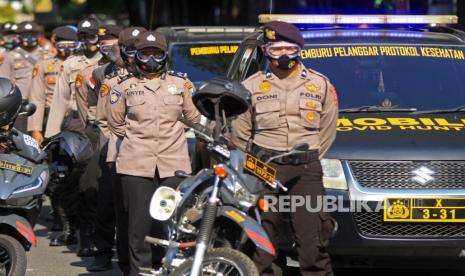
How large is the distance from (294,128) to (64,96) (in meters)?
4.19

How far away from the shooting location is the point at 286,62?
6730mm

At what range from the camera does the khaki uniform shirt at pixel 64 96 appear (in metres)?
10.4

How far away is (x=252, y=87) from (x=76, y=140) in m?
2.74

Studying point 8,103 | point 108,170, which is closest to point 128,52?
point 108,170

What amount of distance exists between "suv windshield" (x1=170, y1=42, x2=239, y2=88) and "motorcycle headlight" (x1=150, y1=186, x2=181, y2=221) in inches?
205

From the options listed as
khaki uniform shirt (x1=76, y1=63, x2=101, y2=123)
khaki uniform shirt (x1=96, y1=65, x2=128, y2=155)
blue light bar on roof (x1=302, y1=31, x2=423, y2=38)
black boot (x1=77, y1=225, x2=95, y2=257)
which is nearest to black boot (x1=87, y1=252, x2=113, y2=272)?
black boot (x1=77, y1=225, x2=95, y2=257)

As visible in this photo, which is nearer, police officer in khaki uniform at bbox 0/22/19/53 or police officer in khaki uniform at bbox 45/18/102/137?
police officer in khaki uniform at bbox 45/18/102/137

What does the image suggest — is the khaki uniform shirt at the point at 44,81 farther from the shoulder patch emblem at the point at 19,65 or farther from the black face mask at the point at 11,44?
the black face mask at the point at 11,44

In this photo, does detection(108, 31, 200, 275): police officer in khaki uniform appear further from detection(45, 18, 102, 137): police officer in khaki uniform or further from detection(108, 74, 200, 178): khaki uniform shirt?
detection(45, 18, 102, 137): police officer in khaki uniform

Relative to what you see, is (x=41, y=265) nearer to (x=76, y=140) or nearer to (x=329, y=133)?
(x=76, y=140)

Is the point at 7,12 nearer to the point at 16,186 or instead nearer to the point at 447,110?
the point at 447,110

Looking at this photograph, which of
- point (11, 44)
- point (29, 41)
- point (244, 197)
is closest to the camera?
point (244, 197)

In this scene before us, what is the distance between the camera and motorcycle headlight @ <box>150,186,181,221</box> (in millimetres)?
6297

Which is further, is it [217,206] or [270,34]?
[270,34]
